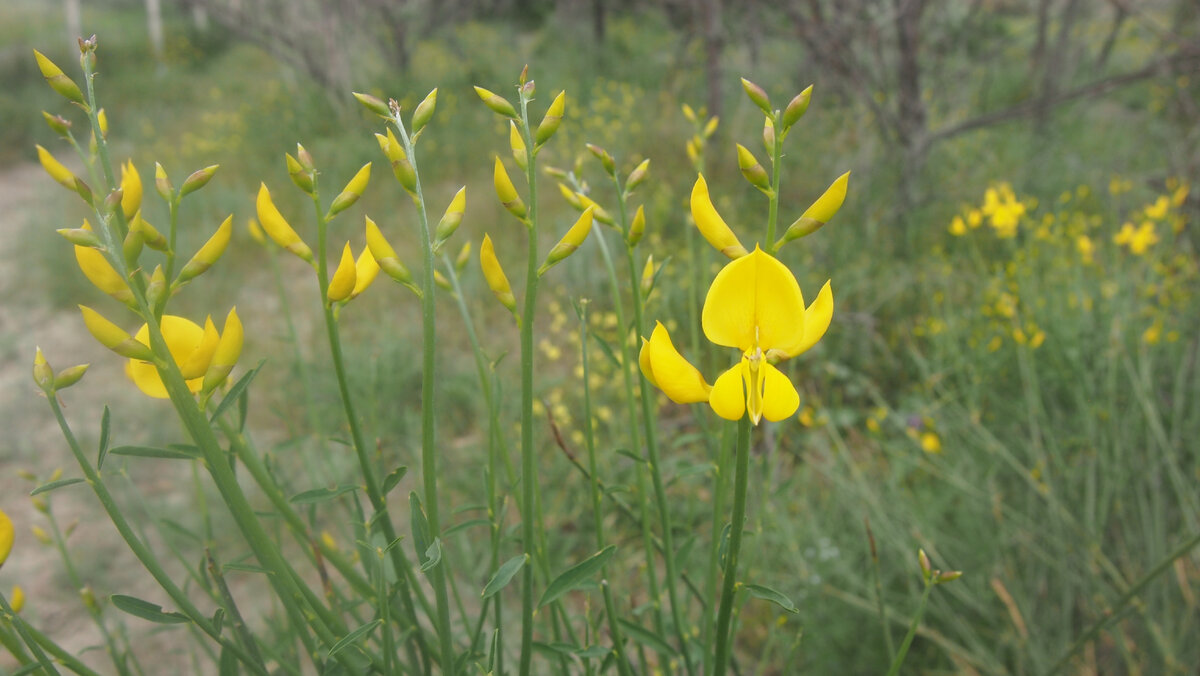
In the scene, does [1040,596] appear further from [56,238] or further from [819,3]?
[56,238]

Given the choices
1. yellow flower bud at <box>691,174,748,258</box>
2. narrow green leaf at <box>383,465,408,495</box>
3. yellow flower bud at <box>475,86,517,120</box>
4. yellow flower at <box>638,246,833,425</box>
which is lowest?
narrow green leaf at <box>383,465,408,495</box>

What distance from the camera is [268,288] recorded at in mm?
3832

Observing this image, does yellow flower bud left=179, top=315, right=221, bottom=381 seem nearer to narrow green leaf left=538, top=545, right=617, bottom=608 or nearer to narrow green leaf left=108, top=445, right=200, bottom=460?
narrow green leaf left=108, top=445, right=200, bottom=460

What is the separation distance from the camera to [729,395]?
1.55 ft

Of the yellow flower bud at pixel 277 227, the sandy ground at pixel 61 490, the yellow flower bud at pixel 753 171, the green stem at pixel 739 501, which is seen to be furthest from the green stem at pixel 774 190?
the sandy ground at pixel 61 490

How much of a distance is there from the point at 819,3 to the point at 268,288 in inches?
117

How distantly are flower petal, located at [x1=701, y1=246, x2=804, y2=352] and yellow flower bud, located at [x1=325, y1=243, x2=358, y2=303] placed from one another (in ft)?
0.80

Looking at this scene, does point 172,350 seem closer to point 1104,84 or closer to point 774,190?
point 774,190

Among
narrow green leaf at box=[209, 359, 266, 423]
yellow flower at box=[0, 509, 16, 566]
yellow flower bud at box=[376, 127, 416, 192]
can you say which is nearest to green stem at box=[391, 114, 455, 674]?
yellow flower bud at box=[376, 127, 416, 192]

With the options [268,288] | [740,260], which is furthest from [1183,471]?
[268,288]

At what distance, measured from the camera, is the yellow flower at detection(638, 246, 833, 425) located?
479mm

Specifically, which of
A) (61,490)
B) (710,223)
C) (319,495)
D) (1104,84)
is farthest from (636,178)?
(1104,84)

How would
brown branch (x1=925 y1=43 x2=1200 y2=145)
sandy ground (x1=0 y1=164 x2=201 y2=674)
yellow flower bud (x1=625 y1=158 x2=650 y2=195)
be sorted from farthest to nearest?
brown branch (x1=925 y1=43 x2=1200 y2=145) → sandy ground (x1=0 y1=164 x2=201 y2=674) → yellow flower bud (x1=625 y1=158 x2=650 y2=195)

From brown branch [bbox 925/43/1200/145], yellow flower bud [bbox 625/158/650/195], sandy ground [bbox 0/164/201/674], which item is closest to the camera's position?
yellow flower bud [bbox 625/158/650/195]
